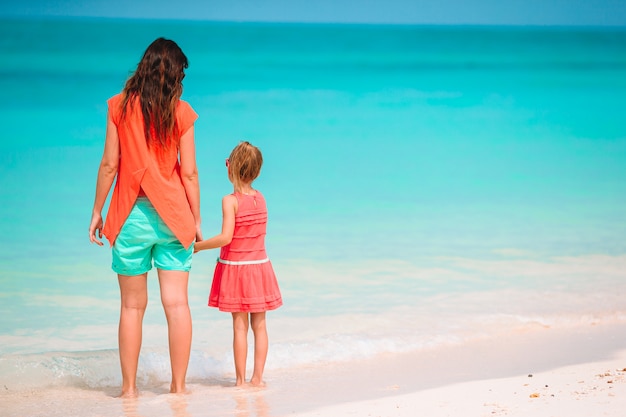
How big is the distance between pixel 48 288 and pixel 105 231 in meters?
1.93

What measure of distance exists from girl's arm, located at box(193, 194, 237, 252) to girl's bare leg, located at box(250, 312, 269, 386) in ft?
1.00

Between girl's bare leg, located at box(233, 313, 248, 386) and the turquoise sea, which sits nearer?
girl's bare leg, located at box(233, 313, 248, 386)

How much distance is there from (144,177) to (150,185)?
3 centimetres

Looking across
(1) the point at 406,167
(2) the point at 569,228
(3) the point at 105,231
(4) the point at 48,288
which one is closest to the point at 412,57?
(1) the point at 406,167

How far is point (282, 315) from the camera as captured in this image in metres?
4.49

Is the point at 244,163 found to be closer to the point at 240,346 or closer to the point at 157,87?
the point at 157,87

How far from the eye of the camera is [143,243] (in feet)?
10.3

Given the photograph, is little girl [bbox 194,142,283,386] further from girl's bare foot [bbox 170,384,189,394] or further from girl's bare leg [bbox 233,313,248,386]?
girl's bare foot [bbox 170,384,189,394]

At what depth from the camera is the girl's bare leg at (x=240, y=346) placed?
3.38 metres

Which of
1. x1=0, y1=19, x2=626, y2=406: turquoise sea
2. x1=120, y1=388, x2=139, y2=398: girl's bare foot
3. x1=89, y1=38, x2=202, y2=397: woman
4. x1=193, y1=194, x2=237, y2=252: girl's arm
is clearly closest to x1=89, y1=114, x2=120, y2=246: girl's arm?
x1=89, y1=38, x2=202, y2=397: woman

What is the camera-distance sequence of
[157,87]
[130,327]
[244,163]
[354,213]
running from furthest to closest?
1. [354,213]
2. [244,163]
3. [130,327]
4. [157,87]

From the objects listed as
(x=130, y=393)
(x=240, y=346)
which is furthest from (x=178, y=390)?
(x=240, y=346)

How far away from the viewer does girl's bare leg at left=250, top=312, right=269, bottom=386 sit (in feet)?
11.1

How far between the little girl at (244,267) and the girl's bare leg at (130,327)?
0.88ft
